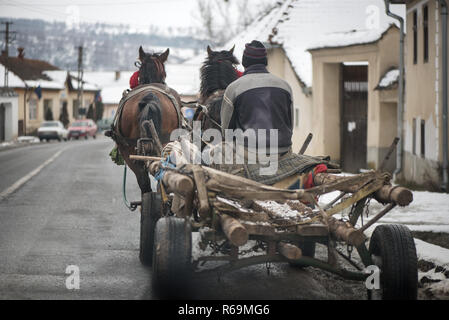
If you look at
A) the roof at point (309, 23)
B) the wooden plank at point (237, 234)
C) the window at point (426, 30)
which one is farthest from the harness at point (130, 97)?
the roof at point (309, 23)

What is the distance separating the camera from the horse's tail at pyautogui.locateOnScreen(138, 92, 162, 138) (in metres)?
8.62

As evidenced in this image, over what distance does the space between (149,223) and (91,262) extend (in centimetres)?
84

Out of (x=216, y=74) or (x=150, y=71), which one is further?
(x=150, y=71)

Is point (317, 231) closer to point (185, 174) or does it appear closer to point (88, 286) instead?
point (185, 174)

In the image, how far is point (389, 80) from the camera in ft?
61.5

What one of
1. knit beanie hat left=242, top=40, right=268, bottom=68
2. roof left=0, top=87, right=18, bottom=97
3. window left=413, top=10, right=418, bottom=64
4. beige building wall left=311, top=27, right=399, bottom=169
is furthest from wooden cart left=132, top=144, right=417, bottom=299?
roof left=0, top=87, right=18, bottom=97

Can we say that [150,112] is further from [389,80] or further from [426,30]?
[389,80]

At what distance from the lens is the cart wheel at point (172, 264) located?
5.13m

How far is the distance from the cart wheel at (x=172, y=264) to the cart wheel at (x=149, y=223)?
1854mm

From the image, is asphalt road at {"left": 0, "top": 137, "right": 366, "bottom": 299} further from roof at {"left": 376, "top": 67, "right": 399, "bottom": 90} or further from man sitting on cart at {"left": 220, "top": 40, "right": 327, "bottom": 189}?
roof at {"left": 376, "top": 67, "right": 399, "bottom": 90}

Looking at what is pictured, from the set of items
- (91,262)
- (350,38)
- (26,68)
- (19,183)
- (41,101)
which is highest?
(26,68)

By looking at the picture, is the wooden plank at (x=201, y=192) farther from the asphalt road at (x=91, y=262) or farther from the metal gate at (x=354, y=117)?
the metal gate at (x=354, y=117)

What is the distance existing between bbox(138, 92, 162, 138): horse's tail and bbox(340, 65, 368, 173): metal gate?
1338cm

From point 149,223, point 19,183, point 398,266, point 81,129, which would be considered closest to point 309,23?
point 19,183
